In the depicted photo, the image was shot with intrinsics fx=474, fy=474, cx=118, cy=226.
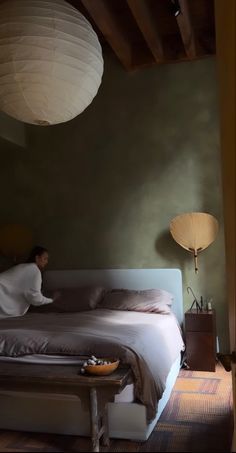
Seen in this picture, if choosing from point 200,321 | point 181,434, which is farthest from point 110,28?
point 181,434

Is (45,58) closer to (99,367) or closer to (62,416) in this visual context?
(99,367)

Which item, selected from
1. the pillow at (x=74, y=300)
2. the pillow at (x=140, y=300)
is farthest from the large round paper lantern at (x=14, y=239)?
the pillow at (x=140, y=300)

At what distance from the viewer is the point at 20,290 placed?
424 cm

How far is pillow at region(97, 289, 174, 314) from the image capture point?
4.37 metres

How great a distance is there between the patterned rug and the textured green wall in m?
1.38

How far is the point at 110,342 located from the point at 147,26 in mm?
2888

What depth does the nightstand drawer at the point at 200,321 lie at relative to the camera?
444 cm

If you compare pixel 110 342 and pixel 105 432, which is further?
pixel 110 342

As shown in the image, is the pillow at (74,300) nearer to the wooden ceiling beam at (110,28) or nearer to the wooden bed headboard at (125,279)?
the wooden bed headboard at (125,279)

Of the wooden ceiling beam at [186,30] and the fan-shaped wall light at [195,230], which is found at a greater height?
the wooden ceiling beam at [186,30]

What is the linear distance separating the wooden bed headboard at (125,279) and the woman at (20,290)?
3.12 feet

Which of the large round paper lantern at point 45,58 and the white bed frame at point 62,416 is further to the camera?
the white bed frame at point 62,416

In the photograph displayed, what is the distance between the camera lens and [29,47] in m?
2.09

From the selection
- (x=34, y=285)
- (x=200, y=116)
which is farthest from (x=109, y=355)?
(x=200, y=116)
